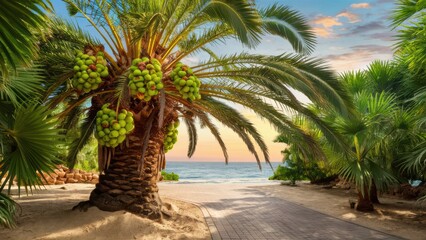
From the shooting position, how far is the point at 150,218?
853 centimetres

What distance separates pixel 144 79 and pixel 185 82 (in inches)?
32.2

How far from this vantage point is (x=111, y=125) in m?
7.34

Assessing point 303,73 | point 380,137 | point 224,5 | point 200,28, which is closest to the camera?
point 224,5

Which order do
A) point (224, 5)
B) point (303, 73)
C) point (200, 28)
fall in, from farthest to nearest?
1. point (200, 28)
2. point (303, 73)
3. point (224, 5)

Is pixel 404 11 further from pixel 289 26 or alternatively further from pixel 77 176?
pixel 77 176

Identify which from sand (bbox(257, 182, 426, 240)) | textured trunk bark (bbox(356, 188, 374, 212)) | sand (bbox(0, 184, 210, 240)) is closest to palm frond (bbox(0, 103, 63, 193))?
sand (bbox(0, 184, 210, 240))

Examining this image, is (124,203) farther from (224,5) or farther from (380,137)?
(380,137)

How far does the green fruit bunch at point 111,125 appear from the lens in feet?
24.0

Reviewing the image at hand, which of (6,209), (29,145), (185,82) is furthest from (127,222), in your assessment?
(29,145)

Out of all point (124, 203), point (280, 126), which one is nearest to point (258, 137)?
point (280, 126)

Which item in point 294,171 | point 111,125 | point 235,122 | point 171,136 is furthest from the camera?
point 294,171

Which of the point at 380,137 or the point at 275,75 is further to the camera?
the point at 380,137

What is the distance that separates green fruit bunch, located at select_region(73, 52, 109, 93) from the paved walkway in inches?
156

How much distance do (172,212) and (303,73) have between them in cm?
454
